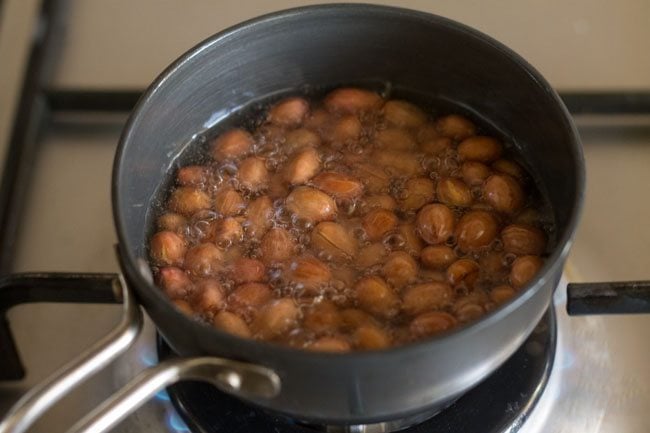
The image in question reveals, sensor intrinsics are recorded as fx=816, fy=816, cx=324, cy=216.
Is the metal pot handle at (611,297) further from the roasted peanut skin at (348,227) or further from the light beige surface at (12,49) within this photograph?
the light beige surface at (12,49)

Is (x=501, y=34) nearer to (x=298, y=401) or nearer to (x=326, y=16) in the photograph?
(x=326, y=16)

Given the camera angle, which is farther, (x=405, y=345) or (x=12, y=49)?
(x=12, y=49)

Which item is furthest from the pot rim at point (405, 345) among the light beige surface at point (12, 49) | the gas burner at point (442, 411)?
the light beige surface at point (12, 49)

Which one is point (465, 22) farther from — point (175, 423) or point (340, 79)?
point (175, 423)

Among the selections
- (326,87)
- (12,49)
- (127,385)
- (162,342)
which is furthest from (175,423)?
(12,49)

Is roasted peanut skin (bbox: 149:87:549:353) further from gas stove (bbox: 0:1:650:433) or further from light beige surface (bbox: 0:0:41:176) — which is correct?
light beige surface (bbox: 0:0:41:176)

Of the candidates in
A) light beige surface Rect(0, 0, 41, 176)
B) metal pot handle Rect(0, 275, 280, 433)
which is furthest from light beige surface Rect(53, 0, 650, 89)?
metal pot handle Rect(0, 275, 280, 433)
